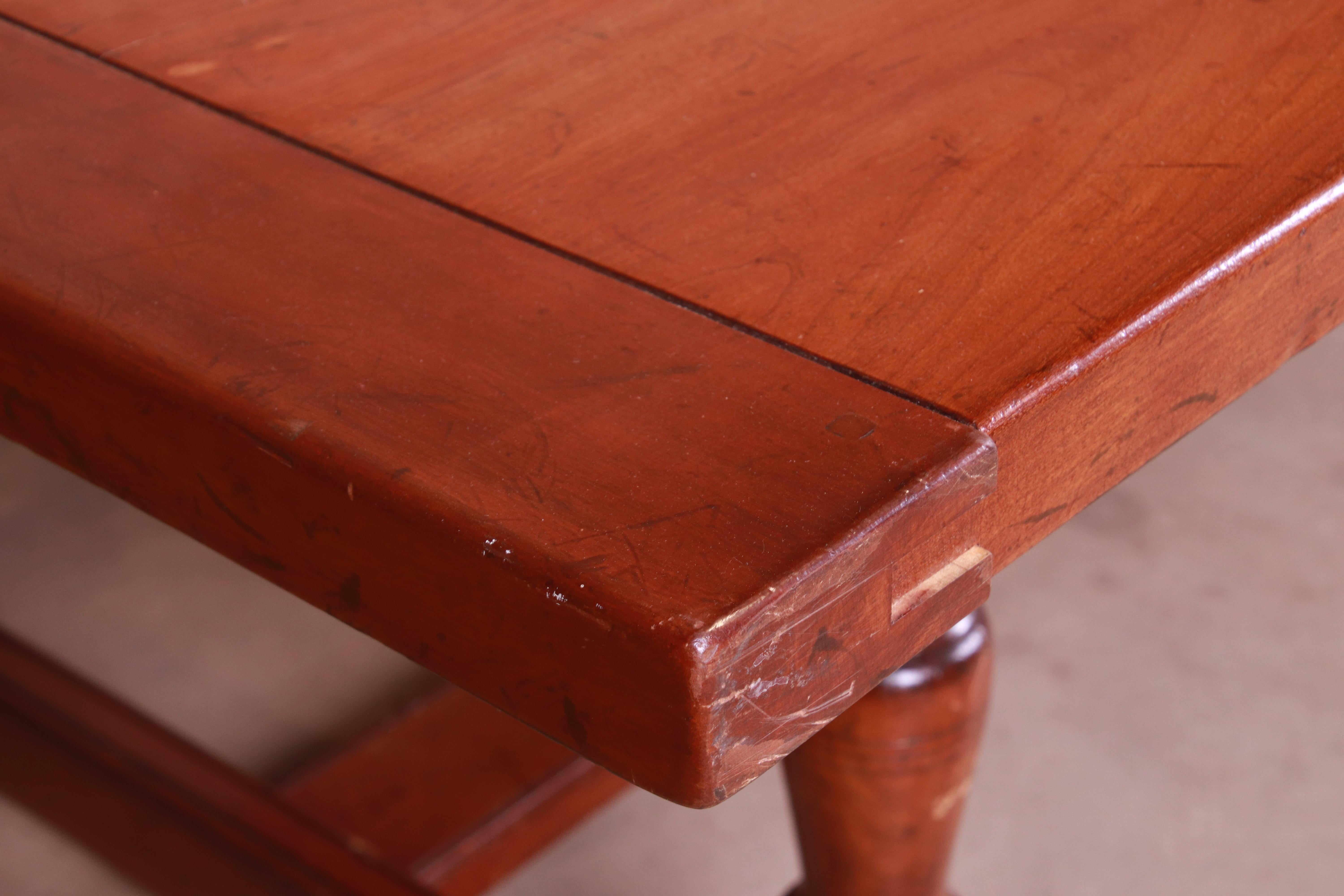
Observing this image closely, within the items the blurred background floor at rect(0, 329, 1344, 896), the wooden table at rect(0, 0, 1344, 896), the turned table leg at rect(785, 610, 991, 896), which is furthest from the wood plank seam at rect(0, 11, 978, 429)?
the blurred background floor at rect(0, 329, 1344, 896)

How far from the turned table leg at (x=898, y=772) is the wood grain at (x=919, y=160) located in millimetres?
218

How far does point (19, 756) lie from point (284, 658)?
0.63 meters

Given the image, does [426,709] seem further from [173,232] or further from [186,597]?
[173,232]

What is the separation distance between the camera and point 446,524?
36 cm

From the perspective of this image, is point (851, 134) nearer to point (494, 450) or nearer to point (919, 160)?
point (919, 160)

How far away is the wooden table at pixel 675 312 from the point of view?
35 centimetres

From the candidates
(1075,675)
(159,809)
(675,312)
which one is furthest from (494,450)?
(1075,675)

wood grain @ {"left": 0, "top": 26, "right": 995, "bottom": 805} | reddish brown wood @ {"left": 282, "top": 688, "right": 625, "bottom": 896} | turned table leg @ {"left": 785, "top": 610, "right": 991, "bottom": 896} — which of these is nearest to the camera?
wood grain @ {"left": 0, "top": 26, "right": 995, "bottom": 805}

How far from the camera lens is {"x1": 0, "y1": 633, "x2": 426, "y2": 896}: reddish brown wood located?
740 millimetres

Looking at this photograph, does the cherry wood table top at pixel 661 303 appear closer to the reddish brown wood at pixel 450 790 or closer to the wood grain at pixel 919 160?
the wood grain at pixel 919 160

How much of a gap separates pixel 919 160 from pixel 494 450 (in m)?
0.22

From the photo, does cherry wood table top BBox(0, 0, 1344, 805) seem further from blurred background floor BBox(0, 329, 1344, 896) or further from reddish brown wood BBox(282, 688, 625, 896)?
blurred background floor BBox(0, 329, 1344, 896)

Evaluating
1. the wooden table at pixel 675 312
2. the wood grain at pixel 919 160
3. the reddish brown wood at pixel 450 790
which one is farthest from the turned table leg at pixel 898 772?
the reddish brown wood at pixel 450 790

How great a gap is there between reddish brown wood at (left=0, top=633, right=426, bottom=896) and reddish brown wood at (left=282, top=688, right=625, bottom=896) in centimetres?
32
